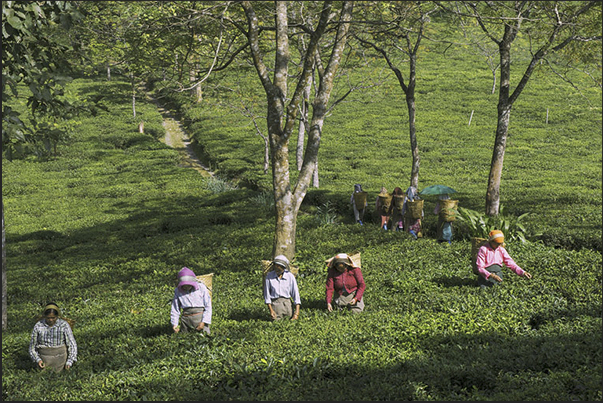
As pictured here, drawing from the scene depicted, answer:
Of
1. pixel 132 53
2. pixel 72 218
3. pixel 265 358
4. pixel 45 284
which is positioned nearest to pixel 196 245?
pixel 45 284

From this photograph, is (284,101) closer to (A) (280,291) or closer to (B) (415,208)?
(B) (415,208)

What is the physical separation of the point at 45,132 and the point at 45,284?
8.08 m

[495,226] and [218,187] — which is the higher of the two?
[495,226]

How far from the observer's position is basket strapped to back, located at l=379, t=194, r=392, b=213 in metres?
18.0

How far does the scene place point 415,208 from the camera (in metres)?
16.6

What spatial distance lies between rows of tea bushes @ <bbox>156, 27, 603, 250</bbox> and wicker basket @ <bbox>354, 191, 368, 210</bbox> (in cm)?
181

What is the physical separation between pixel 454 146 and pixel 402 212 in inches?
750

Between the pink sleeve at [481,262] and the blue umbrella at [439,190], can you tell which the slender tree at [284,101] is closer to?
the pink sleeve at [481,262]

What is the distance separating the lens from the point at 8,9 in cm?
732

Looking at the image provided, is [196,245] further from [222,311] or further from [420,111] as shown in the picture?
[420,111]

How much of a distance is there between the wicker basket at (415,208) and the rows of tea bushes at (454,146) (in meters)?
1.33

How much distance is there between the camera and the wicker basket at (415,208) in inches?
650

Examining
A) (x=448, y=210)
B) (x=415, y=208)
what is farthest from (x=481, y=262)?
(x=415, y=208)

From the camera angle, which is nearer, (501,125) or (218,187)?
(501,125)
